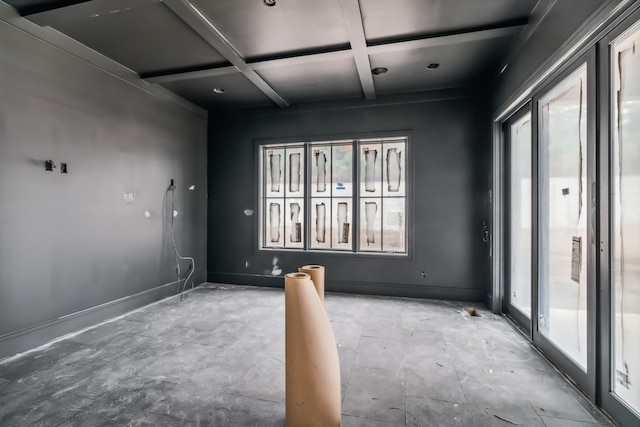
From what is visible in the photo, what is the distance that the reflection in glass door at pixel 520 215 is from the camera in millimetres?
2869

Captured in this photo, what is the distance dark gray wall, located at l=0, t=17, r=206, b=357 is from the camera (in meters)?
2.41

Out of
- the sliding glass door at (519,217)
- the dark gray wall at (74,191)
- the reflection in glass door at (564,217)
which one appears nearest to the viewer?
the reflection in glass door at (564,217)

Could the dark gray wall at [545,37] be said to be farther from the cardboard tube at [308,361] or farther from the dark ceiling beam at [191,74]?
the dark ceiling beam at [191,74]

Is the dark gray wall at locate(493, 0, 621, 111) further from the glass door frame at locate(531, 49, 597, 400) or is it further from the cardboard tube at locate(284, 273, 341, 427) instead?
the cardboard tube at locate(284, 273, 341, 427)

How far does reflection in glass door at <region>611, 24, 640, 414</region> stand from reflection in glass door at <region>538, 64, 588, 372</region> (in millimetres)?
292

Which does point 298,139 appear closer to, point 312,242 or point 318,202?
point 318,202

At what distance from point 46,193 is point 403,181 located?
4.03m

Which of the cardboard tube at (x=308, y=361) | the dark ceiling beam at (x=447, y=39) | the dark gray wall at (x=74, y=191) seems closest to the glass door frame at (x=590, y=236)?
the dark ceiling beam at (x=447, y=39)

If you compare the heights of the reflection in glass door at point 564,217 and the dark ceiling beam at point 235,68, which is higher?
the dark ceiling beam at point 235,68

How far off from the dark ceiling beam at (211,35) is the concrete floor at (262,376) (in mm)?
2820

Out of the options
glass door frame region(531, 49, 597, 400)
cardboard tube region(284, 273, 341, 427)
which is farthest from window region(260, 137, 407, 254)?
cardboard tube region(284, 273, 341, 427)

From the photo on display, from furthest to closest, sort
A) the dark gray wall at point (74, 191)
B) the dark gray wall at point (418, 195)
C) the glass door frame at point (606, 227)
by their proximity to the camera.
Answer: the dark gray wall at point (418, 195) < the dark gray wall at point (74, 191) < the glass door frame at point (606, 227)

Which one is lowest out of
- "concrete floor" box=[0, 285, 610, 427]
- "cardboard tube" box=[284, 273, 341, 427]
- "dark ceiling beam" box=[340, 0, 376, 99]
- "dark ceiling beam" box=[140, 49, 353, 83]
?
"concrete floor" box=[0, 285, 610, 427]

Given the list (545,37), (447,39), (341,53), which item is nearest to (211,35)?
(341,53)
